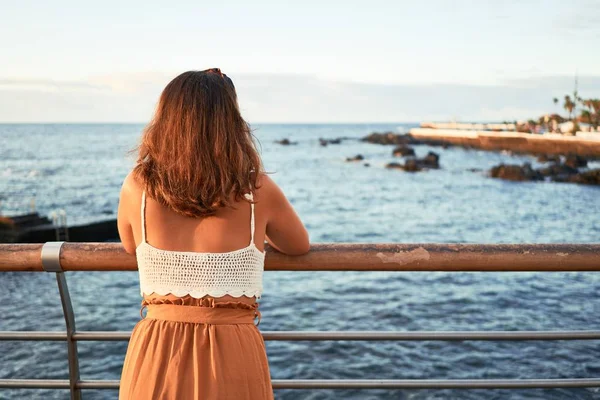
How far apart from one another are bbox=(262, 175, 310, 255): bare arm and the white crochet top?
0.07m

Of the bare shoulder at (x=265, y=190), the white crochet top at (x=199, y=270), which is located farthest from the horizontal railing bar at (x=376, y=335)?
the bare shoulder at (x=265, y=190)

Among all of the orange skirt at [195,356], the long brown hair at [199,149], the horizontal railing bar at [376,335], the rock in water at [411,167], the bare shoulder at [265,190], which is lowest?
the rock in water at [411,167]

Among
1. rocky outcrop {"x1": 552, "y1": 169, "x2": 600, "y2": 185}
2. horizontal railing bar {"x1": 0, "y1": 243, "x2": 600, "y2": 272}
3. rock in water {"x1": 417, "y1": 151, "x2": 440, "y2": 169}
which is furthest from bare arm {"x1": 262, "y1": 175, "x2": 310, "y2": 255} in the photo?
rock in water {"x1": 417, "y1": 151, "x2": 440, "y2": 169}

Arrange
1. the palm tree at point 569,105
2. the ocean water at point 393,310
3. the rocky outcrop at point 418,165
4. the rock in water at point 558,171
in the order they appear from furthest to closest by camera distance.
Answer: the palm tree at point 569,105 → the rocky outcrop at point 418,165 → the rock in water at point 558,171 → the ocean water at point 393,310

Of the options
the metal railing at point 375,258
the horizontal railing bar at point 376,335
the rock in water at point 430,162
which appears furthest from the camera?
the rock in water at point 430,162

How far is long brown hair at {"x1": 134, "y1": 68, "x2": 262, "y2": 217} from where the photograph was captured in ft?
5.25

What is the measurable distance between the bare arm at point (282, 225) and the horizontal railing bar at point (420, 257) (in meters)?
0.10

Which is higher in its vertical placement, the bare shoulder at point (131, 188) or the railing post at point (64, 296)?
the bare shoulder at point (131, 188)

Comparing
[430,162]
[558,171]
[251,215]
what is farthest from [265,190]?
[430,162]

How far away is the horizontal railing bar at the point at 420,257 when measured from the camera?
2004 mm

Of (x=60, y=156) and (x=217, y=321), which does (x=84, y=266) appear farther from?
(x=60, y=156)

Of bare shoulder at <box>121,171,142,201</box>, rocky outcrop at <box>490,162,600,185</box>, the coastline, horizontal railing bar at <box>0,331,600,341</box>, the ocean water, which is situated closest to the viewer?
bare shoulder at <box>121,171,142,201</box>

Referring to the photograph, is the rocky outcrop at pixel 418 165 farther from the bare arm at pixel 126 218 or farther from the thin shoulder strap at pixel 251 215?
the thin shoulder strap at pixel 251 215

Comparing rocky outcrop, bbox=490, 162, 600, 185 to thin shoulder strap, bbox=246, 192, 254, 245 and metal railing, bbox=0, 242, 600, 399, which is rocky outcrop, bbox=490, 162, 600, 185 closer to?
metal railing, bbox=0, 242, 600, 399
